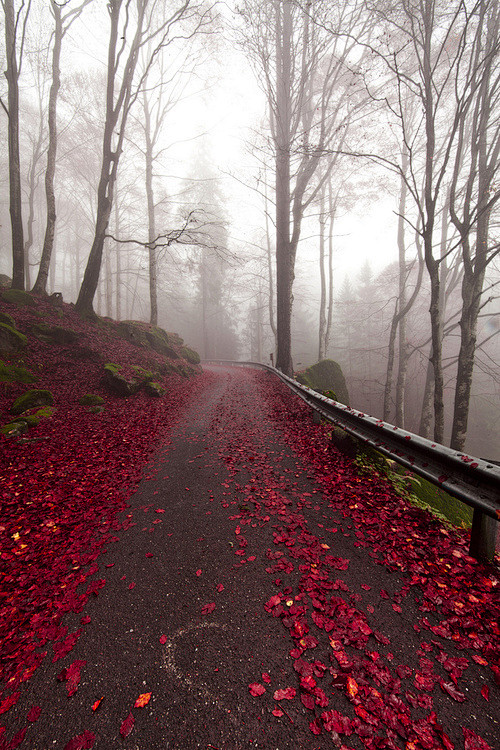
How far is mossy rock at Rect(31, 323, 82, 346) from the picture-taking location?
8.39 metres

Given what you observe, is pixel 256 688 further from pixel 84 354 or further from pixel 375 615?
pixel 84 354

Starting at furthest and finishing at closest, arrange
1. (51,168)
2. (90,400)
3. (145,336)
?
(145,336)
(51,168)
(90,400)

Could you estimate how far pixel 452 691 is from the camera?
1.49 metres

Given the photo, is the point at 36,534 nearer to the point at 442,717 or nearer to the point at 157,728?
the point at 157,728

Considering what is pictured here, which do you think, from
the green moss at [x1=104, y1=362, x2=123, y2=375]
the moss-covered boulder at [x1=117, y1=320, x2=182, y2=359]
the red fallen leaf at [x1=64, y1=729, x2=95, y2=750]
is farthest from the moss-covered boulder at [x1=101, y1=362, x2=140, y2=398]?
the red fallen leaf at [x1=64, y1=729, x2=95, y2=750]

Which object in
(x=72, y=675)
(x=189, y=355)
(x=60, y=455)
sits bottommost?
(x=72, y=675)

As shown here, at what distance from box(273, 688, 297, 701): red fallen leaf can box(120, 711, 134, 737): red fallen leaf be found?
73 cm

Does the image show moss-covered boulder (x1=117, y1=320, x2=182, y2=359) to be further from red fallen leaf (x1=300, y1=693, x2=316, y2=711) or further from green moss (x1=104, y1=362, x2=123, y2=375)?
red fallen leaf (x1=300, y1=693, x2=316, y2=711)

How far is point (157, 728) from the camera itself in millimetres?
1365

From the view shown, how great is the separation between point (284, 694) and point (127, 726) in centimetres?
81

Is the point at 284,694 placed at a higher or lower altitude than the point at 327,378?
lower

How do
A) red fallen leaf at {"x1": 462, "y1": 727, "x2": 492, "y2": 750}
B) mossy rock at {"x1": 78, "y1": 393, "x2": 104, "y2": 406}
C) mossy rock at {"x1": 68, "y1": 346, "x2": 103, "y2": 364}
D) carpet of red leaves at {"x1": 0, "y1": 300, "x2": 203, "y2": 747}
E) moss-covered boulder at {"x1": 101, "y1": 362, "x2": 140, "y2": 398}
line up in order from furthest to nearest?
mossy rock at {"x1": 68, "y1": 346, "x2": 103, "y2": 364} → moss-covered boulder at {"x1": 101, "y1": 362, "x2": 140, "y2": 398} → mossy rock at {"x1": 78, "y1": 393, "x2": 104, "y2": 406} → carpet of red leaves at {"x1": 0, "y1": 300, "x2": 203, "y2": 747} → red fallen leaf at {"x1": 462, "y1": 727, "x2": 492, "y2": 750}

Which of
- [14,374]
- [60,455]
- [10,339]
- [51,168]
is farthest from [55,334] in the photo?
[51,168]

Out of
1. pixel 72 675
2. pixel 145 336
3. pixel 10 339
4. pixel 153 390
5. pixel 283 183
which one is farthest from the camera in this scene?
pixel 145 336
